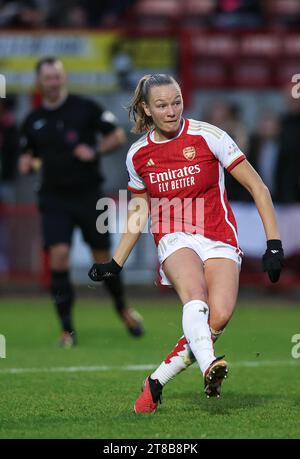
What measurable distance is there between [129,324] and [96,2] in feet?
27.7

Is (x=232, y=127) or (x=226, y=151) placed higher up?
(x=232, y=127)

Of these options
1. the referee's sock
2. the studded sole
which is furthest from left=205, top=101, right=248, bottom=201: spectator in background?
the studded sole

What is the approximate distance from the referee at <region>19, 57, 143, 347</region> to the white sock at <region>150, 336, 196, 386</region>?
4.03 m

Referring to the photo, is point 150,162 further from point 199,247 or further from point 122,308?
point 122,308

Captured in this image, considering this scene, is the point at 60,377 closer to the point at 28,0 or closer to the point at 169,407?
the point at 169,407

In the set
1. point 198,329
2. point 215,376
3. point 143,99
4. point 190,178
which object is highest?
point 143,99

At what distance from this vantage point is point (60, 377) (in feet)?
28.4

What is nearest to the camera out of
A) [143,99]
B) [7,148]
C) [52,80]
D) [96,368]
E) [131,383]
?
[143,99]

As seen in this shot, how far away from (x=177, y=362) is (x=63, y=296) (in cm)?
423

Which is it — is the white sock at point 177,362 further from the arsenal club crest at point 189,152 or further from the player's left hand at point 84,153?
the player's left hand at point 84,153

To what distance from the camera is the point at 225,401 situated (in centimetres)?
746

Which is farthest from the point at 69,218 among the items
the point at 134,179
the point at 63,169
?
the point at 134,179

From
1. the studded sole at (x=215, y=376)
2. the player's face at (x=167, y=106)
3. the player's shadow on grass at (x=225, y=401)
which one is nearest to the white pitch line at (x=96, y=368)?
the player's shadow on grass at (x=225, y=401)

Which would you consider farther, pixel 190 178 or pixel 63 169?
pixel 63 169
